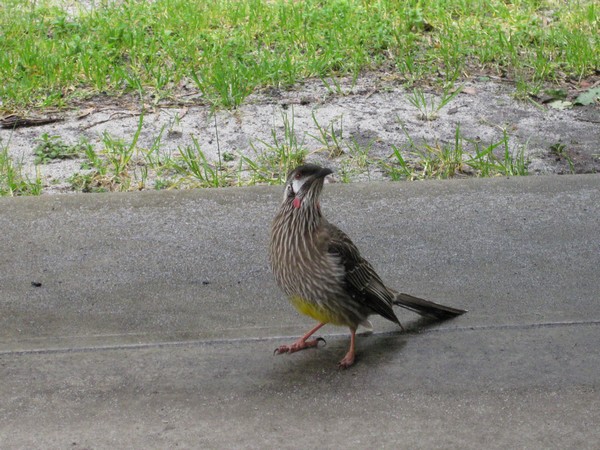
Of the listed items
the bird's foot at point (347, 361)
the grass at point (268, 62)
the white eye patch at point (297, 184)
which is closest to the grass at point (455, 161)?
the grass at point (268, 62)

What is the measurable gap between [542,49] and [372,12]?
174cm

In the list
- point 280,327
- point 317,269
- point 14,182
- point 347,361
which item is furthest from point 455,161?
point 14,182

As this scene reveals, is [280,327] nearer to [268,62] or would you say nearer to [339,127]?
[339,127]

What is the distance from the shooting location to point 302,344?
Result: 14.6 ft

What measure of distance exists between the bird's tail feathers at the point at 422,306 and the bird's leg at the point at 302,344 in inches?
15.5

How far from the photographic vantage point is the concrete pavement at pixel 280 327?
3.83 m

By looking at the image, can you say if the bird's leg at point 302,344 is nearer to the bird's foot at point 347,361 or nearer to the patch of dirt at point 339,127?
the bird's foot at point 347,361

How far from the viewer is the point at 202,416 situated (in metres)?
3.88

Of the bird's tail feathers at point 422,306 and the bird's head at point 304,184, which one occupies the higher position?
the bird's head at point 304,184

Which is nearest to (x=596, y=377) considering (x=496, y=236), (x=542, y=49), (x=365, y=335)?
(x=365, y=335)

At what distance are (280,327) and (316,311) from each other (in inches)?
15.0

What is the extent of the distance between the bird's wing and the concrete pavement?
21 centimetres

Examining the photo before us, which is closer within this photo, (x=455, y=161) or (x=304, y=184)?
(x=304, y=184)

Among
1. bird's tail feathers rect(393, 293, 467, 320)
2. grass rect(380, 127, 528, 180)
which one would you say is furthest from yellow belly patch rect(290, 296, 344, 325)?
grass rect(380, 127, 528, 180)
